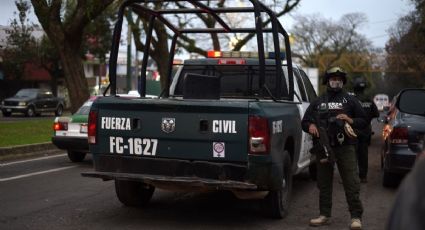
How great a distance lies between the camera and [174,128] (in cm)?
618

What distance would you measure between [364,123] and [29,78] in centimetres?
5133

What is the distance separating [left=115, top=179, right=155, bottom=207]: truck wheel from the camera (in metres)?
7.24

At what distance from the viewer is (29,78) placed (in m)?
54.3

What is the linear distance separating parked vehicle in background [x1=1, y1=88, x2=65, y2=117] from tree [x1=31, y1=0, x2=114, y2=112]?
16.6 m

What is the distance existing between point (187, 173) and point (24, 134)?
12247mm

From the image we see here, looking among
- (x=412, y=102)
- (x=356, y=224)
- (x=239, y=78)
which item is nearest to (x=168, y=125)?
(x=356, y=224)

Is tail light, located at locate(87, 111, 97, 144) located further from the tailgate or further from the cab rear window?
the cab rear window

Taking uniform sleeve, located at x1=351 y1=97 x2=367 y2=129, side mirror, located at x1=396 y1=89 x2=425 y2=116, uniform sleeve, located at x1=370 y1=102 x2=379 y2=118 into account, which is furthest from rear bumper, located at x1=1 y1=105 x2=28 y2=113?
uniform sleeve, located at x1=351 y1=97 x2=367 y2=129

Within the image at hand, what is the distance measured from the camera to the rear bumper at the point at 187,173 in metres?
6.00

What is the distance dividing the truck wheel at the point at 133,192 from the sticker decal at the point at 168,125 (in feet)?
4.15

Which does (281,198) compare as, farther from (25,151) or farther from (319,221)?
(25,151)

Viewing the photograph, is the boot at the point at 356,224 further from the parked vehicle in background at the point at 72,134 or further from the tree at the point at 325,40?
the tree at the point at 325,40

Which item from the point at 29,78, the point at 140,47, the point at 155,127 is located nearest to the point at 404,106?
the point at 155,127

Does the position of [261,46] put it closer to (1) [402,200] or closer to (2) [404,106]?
(2) [404,106]
